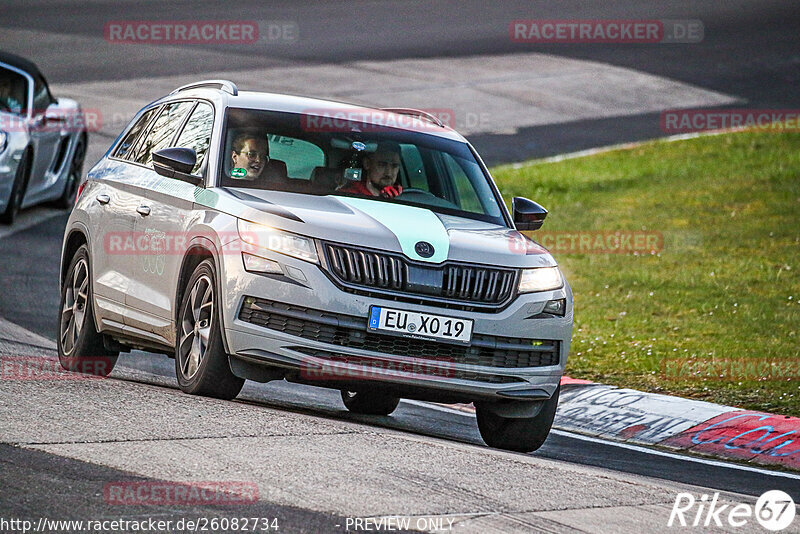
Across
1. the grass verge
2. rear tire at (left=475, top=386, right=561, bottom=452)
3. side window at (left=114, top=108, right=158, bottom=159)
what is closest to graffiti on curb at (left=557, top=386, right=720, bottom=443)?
the grass verge

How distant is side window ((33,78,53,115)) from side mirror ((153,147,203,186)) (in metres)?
7.73

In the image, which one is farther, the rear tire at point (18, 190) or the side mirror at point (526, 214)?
the rear tire at point (18, 190)

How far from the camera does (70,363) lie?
31.2 feet

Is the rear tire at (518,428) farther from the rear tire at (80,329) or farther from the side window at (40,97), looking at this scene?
the side window at (40,97)

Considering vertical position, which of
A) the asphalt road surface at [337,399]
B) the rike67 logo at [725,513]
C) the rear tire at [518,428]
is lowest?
the rear tire at [518,428]

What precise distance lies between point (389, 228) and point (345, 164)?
1005mm

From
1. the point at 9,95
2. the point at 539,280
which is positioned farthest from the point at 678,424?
the point at 9,95

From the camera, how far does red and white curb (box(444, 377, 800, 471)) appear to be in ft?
29.6

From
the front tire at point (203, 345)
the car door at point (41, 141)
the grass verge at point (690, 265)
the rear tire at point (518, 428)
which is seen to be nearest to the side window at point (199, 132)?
the front tire at point (203, 345)

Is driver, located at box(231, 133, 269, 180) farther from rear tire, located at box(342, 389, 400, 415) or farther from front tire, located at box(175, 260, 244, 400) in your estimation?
rear tire, located at box(342, 389, 400, 415)

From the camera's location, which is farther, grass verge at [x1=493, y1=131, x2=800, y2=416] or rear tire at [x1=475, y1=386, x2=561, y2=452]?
grass verge at [x1=493, y1=131, x2=800, y2=416]

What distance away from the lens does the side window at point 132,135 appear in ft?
31.9

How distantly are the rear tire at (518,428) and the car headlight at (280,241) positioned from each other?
5.06 feet

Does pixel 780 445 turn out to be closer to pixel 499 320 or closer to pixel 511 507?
pixel 499 320
